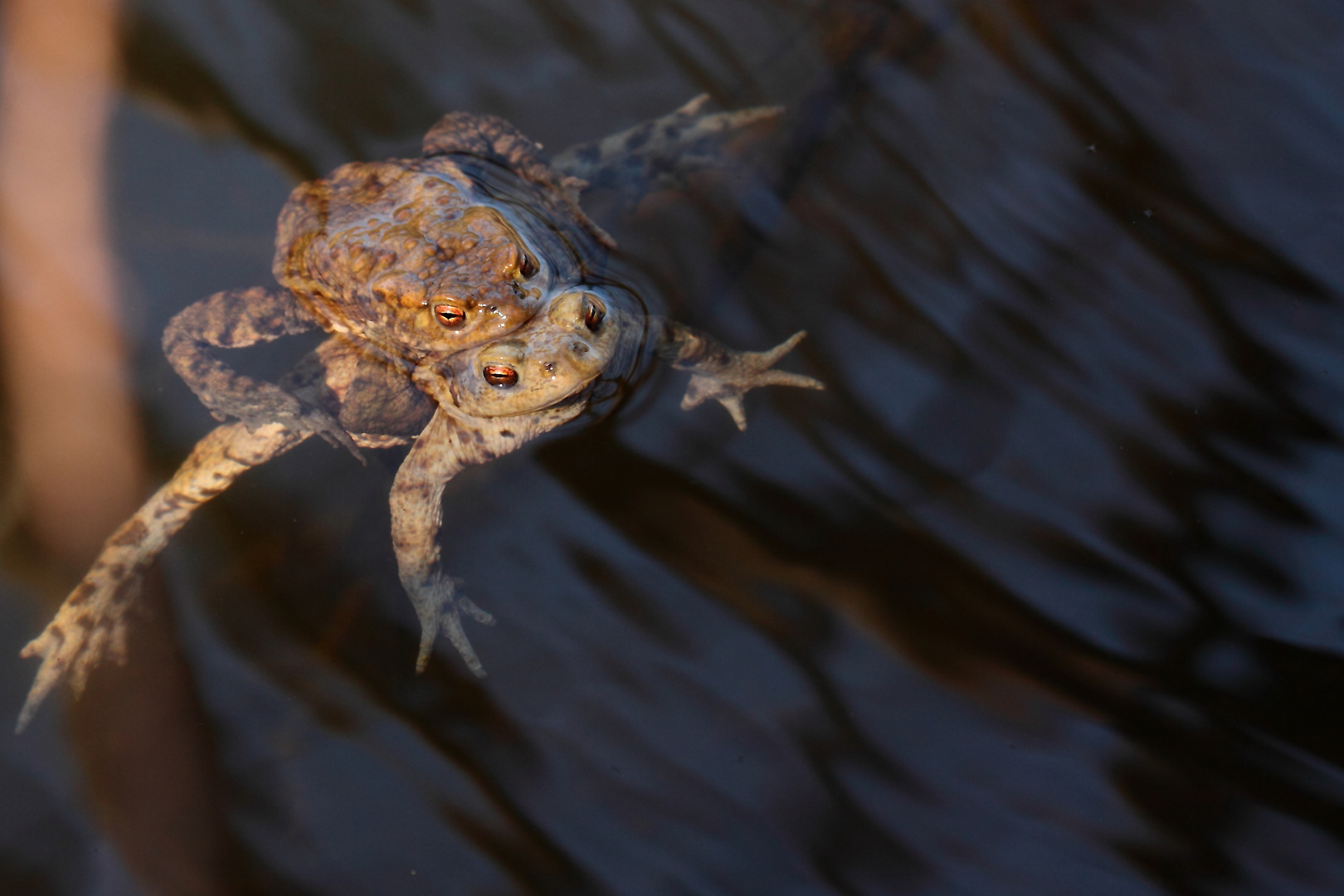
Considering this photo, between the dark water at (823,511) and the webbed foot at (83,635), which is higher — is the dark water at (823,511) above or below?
above

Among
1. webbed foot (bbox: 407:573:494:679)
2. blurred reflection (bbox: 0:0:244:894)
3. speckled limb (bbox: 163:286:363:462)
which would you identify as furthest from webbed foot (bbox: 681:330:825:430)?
blurred reflection (bbox: 0:0:244:894)

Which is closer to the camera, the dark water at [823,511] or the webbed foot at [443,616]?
the dark water at [823,511]

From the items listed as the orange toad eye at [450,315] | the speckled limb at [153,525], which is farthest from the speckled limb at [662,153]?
the speckled limb at [153,525]

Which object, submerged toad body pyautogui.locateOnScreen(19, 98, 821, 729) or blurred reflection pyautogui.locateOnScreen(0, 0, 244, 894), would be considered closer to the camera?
submerged toad body pyautogui.locateOnScreen(19, 98, 821, 729)

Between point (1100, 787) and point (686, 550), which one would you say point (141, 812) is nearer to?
point (686, 550)

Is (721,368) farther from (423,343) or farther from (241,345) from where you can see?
(241,345)

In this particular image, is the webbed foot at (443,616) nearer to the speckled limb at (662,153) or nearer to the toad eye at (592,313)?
the toad eye at (592,313)

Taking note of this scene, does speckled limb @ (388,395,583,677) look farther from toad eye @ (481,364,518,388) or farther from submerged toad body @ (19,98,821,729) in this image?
toad eye @ (481,364,518,388)

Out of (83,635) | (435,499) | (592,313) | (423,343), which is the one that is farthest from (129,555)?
(592,313)
